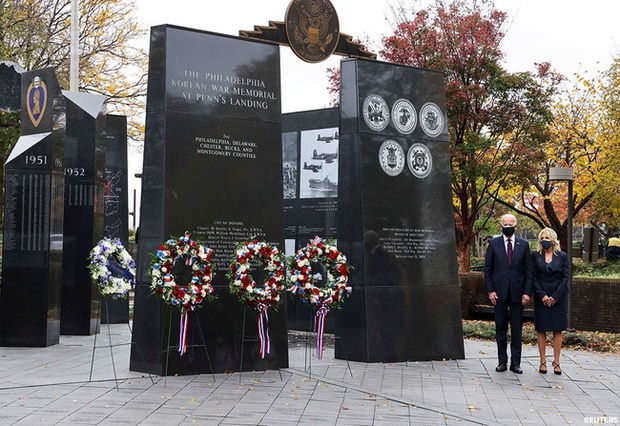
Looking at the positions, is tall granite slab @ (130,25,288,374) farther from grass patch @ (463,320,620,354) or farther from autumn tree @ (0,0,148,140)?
autumn tree @ (0,0,148,140)

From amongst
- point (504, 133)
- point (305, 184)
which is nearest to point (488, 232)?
point (504, 133)

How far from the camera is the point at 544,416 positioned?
309 inches

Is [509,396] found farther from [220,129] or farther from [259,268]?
[220,129]

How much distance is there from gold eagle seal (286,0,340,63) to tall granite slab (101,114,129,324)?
5.61 metres

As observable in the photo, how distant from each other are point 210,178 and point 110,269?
1641 mm

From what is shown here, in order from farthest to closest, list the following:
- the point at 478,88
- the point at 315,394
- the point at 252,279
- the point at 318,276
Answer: the point at 478,88
the point at 318,276
the point at 252,279
the point at 315,394

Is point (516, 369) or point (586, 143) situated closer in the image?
point (516, 369)

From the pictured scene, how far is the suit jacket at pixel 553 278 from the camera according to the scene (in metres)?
10.5

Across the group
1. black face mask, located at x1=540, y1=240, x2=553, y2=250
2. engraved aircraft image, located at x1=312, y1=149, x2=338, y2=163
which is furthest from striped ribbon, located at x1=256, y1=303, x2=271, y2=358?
engraved aircraft image, located at x1=312, y1=149, x2=338, y2=163

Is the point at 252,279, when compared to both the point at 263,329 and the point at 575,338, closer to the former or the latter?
the point at 263,329

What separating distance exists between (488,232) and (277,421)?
4686 cm

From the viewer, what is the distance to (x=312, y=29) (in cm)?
1259

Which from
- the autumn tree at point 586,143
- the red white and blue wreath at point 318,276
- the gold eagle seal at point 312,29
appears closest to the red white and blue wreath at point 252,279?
the red white and blue wreath at point 318,276

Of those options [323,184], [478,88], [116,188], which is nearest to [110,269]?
[323,184]
